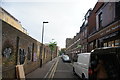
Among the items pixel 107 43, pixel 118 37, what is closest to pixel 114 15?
pixel 118 37

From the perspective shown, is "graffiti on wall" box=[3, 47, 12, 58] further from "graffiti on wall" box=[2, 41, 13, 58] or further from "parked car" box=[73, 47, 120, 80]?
"parked car" box=[73, 47, 120, 80]

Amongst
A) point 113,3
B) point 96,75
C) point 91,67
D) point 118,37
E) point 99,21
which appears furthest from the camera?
point 99,21

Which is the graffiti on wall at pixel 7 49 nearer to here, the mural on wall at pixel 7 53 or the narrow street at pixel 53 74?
the mural on wall at pixel 7 53

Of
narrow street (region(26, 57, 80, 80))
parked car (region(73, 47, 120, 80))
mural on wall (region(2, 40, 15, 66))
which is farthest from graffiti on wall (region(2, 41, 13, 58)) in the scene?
parked car (region(73, 47, 120, 80))

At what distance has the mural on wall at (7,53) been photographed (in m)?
7.41

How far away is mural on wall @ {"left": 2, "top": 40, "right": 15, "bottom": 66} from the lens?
24.3 feet

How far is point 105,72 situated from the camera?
6.62 meters

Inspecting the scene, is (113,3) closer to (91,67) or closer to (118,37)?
(118,37)

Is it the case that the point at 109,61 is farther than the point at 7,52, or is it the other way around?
the point at 7,52

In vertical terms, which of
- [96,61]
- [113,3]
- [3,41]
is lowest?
[96,61]

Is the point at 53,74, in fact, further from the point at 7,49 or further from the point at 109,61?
the point at 109,61

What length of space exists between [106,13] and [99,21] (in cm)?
287

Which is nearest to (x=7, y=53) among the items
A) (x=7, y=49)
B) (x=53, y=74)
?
(x=7, y=49)

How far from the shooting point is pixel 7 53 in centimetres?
788
